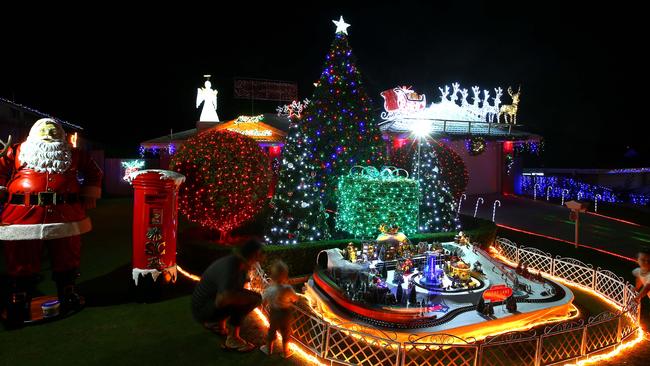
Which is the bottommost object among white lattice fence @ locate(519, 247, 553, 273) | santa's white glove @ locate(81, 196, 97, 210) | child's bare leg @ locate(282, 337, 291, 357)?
child's bare leg @ locate(282, 337, 291, 357)

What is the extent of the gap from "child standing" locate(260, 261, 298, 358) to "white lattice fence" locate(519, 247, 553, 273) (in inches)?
301

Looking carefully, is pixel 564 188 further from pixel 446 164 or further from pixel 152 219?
pixel 152 219

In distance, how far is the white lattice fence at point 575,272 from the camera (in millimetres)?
9164

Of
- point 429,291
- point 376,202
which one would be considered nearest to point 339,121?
point 376,202

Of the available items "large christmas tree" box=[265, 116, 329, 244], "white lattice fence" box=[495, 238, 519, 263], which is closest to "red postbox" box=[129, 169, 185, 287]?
"large christmas tree" box=[265, 116, 329, 244]

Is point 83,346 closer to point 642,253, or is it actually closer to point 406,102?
point 642,253

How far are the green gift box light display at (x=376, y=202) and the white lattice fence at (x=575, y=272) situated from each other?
3665mm

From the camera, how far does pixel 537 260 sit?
1048cm

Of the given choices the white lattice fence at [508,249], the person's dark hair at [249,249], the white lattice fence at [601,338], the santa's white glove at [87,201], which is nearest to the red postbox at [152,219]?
the santa's white glove at [87,201]

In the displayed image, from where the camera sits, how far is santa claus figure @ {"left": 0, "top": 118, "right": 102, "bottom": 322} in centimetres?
588

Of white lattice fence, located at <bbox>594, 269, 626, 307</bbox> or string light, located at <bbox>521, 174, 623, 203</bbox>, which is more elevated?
string light, located at <bbox>521, 174, 623, 203</bbox>

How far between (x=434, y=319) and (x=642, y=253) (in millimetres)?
3618

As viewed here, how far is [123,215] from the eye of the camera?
16812 mm

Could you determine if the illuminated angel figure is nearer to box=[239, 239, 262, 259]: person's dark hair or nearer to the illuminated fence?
the illuminated fence
